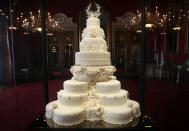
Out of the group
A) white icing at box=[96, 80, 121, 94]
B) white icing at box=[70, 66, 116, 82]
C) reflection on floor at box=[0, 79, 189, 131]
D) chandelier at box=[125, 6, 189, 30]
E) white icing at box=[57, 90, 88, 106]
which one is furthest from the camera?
chandelier at box=[125, 6, 189, 30]

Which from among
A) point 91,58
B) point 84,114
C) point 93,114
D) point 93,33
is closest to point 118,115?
point 93,114

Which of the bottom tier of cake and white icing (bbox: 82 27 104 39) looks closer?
the bottom tier of cake

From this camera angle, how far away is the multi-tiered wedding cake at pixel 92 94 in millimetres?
2107

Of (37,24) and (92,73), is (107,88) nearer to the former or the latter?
(92,73)

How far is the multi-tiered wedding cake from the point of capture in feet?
6.91

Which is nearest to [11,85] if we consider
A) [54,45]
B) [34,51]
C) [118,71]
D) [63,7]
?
[34,51]

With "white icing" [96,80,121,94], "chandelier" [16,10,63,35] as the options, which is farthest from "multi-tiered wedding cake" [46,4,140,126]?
"chandelier" [16,10,63,35]

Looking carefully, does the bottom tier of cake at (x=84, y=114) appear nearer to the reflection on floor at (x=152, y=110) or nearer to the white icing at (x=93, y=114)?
the white icing at (x=93, y=114)

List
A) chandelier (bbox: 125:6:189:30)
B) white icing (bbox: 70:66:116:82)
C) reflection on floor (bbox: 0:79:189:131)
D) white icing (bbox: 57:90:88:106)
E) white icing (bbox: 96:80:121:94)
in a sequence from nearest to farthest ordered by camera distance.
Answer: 1. white icing (bbox: 57:90:88:106)
2. white icing (bbox: 96:80:121:94)
3. white icing (bbox: 70:66:116:82)
4. reflection on floor (bbox: 0:79:189:131)
5. chandelier (bbox: 125:6:189:30)

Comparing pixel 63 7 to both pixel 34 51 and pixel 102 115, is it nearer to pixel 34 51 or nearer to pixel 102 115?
pixel 34 51

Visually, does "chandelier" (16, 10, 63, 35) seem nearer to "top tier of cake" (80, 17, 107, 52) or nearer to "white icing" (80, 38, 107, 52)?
"top tier of cake" (80, 17, 107, 52)

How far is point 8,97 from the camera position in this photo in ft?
14.3

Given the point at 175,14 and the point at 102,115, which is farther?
the point at 175,14

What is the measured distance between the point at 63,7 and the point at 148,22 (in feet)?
11.9
